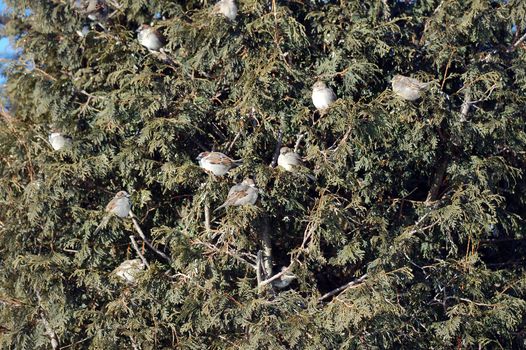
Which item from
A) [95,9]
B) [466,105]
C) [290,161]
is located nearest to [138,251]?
[290,161]

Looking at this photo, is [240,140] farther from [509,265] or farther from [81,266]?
[509,265]

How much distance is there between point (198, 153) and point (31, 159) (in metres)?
1.08

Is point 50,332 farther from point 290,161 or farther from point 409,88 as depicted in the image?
point 409,88

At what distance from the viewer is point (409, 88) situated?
4586mm

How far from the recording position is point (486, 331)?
4852 millimetres

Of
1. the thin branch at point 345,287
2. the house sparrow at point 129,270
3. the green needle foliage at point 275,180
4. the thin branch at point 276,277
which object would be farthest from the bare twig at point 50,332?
the thin branch at point 345,287

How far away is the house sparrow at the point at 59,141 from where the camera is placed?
500 cm

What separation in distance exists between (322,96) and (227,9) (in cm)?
77

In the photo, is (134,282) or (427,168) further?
(427,168)

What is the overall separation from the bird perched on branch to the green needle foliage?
0.19ft

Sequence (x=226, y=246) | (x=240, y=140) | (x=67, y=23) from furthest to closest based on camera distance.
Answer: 1. (x=67, y=23)
2. (x=240, y=140)
3. (x=226, y=246)

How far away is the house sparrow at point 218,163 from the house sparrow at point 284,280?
0.71 meters

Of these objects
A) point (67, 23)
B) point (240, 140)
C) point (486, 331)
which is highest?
point (67, 23)

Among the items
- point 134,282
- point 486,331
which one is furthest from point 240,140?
point 486,331
